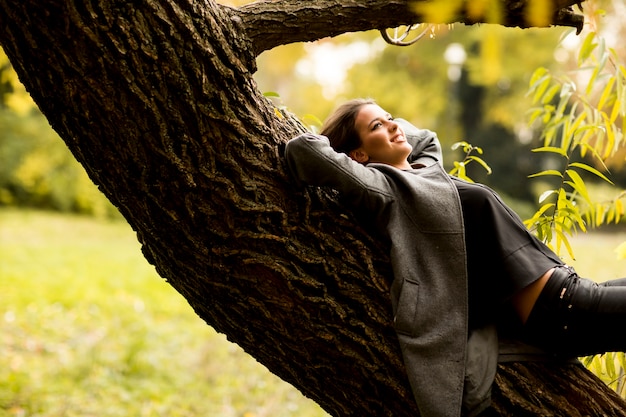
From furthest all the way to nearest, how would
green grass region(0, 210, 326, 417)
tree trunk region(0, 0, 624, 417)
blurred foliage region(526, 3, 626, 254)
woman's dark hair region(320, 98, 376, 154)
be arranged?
green grass region(0, 210, 326, 417), woman's dark hair region(320, 98, 376, 154), blurred foliage region(526, 3, 626, 254), tree trunk region(0, 0, 624, 417)

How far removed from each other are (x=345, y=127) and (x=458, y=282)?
87cm

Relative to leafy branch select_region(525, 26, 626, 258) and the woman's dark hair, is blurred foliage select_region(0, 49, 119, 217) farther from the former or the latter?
leafy branch select_region(525, 26, 626, 258)

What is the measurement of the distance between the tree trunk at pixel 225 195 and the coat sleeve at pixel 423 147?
2.40ft

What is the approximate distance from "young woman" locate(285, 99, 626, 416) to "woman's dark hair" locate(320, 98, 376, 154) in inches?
15.7

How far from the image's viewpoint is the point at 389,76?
17531 millimetres

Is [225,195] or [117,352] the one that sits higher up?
[117,352]

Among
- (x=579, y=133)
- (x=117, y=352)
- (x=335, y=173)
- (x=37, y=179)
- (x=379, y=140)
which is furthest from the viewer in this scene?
(x=37, y=179)

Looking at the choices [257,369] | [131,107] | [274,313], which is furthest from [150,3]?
[257,369]

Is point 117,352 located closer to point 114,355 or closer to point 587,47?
point 114,355

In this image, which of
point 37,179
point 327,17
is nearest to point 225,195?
point 327,17

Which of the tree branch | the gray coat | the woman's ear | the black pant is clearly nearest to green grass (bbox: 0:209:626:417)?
the black pant

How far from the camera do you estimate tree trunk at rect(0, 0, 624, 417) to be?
1.57 metres

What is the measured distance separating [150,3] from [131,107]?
267 millimetres

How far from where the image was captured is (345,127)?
2551 millimetres
